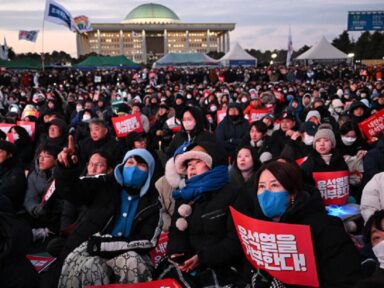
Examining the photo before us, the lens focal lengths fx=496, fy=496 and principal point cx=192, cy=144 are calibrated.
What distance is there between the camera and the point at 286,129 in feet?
21.6

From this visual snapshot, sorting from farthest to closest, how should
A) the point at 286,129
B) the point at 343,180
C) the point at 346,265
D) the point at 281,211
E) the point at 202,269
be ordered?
1. the point at 286,129
2. the point at 343,180
3. the point at 202,269
4. the point at 281,211
5. the point at 346,265

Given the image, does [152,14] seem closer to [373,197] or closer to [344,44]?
[344,44]

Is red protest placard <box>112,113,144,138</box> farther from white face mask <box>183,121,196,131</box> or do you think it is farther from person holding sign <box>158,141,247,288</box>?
person holding sign <box>158,141,247,288</box>

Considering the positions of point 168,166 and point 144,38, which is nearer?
point 168,166

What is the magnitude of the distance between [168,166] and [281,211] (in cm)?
120

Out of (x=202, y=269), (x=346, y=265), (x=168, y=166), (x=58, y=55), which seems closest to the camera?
(x=346, y=265)

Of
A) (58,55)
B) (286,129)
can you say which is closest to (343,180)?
(286,129)

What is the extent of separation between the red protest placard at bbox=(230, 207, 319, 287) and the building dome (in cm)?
12452

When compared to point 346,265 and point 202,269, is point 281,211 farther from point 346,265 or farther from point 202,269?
point 202,269

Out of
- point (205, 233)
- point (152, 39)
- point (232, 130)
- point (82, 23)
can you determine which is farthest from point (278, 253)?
point (152, 39)

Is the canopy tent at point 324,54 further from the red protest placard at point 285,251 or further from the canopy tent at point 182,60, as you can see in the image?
the red protest placard at point 285,251

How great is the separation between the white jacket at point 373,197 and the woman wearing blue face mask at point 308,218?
1.44 m

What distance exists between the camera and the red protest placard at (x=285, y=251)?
2479mm

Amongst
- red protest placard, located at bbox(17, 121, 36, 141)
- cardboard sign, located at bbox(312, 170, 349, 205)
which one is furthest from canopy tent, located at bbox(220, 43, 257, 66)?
cardboard sign, located at bbox(312, 170, 349, 205)
